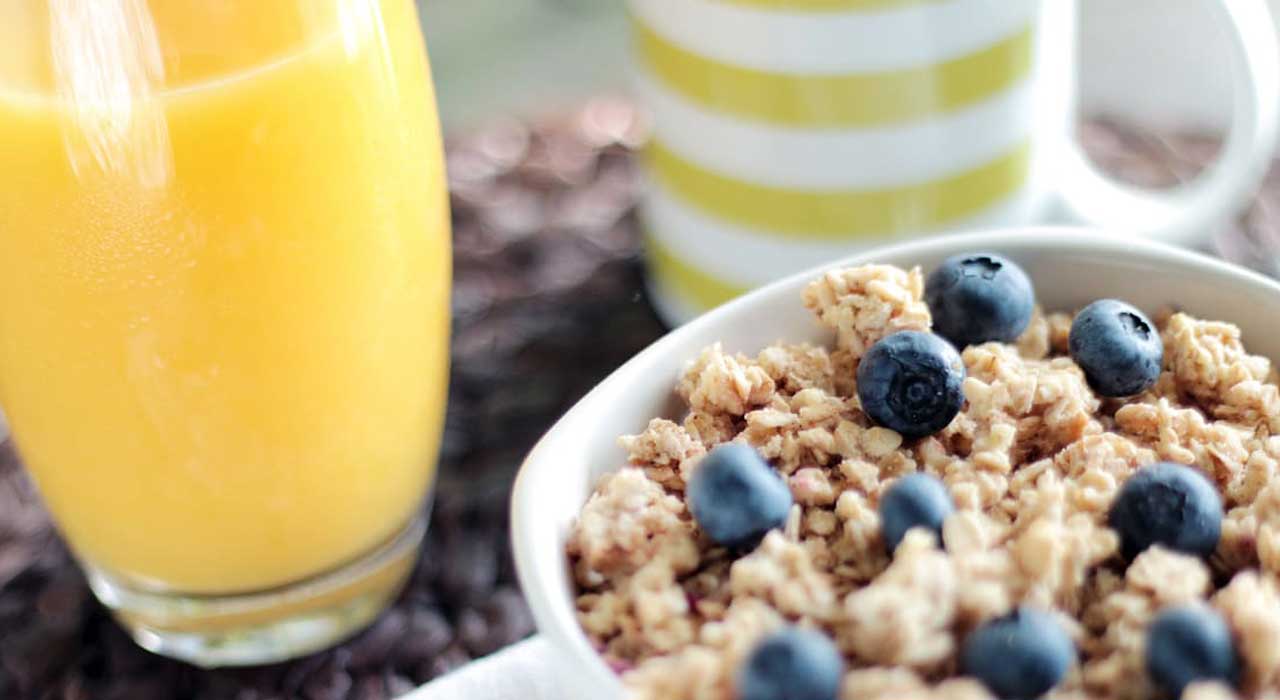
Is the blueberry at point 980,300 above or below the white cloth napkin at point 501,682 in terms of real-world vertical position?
above

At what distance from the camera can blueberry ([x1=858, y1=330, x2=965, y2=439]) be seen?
2.46 ft

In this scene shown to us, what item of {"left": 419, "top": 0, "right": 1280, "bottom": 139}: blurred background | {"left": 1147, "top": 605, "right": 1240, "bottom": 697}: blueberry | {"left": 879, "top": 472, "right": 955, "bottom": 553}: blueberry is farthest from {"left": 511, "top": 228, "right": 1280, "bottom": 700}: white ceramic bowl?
{"left": 419, "top": 0, "right": 1280, "bottom": 139}: blurred background

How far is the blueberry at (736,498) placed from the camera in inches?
27.3

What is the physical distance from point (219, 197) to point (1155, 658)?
0.55 meters

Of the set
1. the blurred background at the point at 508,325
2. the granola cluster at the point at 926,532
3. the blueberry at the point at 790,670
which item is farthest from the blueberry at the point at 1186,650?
the blurred background at the point at 508,325

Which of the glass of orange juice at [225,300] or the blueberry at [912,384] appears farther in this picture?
the glass of orange juice at [225,300]

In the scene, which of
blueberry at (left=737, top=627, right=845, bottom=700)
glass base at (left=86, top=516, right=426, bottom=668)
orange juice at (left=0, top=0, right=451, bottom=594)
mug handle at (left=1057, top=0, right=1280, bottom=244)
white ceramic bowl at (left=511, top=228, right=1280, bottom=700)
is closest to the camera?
blueberry at (left=737, top=627, right=845, bottom=700)

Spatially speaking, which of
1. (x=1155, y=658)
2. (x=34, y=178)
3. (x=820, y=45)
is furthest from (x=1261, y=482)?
(x=34, y=178)

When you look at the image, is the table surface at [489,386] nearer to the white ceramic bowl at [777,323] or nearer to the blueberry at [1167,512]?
the white ceramic bowl at [777,323]

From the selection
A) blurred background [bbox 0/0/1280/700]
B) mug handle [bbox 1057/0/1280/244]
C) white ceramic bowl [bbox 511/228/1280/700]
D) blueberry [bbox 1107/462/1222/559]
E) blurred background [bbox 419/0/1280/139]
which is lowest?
blurred background [bbox 419/0/1280/139]

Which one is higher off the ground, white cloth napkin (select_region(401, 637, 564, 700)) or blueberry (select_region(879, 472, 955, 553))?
blueberry (select_region(879, 472, 955, 553))

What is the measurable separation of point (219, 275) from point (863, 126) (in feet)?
1.54

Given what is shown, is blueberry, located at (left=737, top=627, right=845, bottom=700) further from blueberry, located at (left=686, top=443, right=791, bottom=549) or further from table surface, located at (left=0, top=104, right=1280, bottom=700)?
table surface, located at (left=0, top=104, right=1280, bottom=700)

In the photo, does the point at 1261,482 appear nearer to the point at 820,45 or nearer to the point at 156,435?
the point at 820,45
